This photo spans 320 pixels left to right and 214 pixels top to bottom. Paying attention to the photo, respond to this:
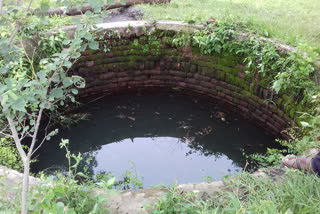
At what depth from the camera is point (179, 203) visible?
67.8 inches

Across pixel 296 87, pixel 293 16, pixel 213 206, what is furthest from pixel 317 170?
pixel 293 16

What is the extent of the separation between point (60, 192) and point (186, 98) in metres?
3.38

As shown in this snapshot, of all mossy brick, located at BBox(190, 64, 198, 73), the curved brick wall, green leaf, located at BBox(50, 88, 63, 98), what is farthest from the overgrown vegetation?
mossy brick, located at BBox(190, 64, 198, 73)

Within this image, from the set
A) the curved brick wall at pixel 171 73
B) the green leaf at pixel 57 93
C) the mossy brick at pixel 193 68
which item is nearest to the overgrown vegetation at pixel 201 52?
the green leaf at pixel 57 93

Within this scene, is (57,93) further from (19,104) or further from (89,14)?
(89,14)

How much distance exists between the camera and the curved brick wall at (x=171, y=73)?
13.8ft

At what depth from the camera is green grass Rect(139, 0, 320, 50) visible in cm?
390

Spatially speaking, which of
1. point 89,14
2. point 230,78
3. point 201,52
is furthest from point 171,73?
point 89,14

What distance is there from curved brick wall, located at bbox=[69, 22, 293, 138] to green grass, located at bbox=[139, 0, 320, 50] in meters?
0.65

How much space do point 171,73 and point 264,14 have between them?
2.23 metres

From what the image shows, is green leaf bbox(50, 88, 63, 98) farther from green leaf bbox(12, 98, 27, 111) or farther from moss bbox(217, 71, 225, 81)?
moss bbox(217, 71, 225, 81)

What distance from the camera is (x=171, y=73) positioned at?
4.94 metres

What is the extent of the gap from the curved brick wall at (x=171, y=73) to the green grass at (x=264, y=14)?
65 centimetres

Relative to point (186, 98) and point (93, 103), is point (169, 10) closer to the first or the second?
point (186, 98)
